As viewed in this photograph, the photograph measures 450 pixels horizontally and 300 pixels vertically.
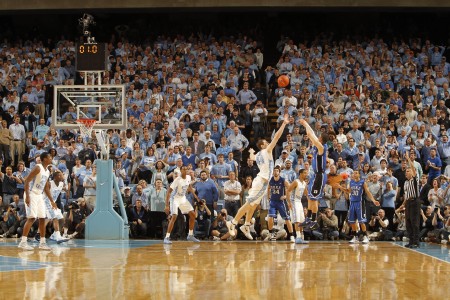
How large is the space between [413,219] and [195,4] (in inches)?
Answer: 544

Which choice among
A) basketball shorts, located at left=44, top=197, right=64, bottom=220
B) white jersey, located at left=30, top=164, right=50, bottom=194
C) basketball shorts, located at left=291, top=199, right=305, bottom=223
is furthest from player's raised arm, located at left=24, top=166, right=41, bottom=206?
basketball shorts, located at left=291, top=199, right=305, bottom=223

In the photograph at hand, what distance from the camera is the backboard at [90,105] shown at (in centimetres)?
2042

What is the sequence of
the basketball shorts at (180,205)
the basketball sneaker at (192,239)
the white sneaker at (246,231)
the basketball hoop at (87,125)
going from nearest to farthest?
the basketball shorts at (180,205)
the white sneaker at (246,231)
the basketball sneaker at (192,239)
the basketball hoop at (87,125)

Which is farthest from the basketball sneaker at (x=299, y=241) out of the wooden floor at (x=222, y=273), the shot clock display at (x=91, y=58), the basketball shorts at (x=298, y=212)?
the shot clock display at (x=91, y=58)

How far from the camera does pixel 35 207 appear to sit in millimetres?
16656

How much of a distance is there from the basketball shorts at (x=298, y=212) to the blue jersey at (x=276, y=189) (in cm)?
45

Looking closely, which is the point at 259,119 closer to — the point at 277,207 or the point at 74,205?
the point at 277,207

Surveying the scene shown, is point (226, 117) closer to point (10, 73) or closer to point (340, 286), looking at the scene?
point (10, 73)

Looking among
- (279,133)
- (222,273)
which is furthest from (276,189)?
(222,273)

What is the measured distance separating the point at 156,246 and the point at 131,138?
6076 millimetres

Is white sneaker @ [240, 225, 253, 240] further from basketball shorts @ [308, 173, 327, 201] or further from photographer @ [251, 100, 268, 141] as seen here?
photographer @ [251, 100, 268, 141]

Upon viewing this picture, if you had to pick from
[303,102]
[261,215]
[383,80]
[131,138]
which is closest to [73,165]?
[131,138]

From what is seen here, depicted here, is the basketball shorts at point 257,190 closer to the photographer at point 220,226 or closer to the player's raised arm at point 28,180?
the photographer at point 220,226

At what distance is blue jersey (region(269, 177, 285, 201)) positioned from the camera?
19359 millimetres
